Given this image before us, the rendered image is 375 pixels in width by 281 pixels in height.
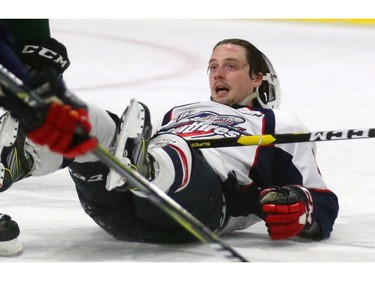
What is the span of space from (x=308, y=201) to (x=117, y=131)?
0.52 m

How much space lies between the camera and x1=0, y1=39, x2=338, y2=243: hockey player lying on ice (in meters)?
2.28

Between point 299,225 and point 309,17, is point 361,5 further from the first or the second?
point 299,225

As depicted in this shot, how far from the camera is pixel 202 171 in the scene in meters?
2.43

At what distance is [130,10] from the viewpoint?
539 cm

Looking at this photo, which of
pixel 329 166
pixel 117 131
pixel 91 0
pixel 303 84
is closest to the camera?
pixel 117 131

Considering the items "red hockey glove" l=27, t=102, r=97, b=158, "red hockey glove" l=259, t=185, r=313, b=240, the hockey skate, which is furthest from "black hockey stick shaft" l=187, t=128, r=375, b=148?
"red hockey glove" l=27, t=102, r=97, b=158

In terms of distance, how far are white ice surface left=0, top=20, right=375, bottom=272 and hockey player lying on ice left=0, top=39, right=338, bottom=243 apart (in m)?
0.06

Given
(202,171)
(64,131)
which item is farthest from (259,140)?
(64,131)

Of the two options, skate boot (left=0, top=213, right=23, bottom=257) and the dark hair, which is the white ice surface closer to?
skate boot (left=0, top=213, right=23, bottom=257)

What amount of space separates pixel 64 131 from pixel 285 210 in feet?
2.76

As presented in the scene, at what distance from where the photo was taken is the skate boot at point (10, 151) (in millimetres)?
2287

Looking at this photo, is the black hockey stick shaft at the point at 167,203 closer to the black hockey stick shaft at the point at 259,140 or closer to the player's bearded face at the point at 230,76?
the black hockey stick shaft at the point at 259,140

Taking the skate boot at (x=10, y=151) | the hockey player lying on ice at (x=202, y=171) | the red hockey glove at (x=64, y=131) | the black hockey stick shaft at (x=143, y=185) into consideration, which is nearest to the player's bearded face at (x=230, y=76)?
the hockey player lying on ice at (x=202, y=171)
